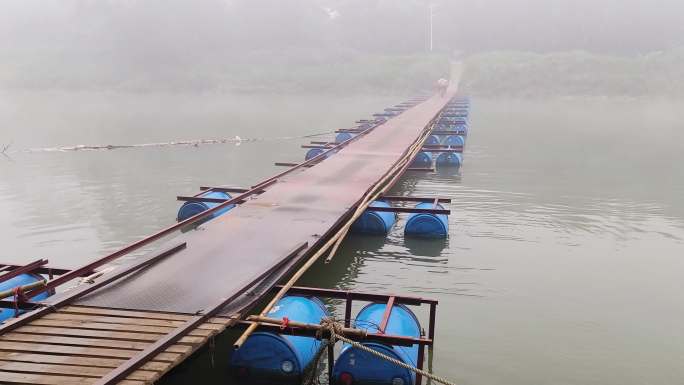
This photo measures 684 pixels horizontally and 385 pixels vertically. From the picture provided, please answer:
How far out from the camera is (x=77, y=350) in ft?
21.1

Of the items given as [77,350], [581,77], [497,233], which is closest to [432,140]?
[497,233]

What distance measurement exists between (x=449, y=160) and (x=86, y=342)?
19285 mm

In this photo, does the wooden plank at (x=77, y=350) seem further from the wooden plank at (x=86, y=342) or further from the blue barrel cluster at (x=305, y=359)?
the blue barrel cluster at (x=305, y=359)

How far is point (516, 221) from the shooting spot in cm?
1622

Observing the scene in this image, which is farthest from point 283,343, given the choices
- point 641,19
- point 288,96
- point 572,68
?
point 641,19

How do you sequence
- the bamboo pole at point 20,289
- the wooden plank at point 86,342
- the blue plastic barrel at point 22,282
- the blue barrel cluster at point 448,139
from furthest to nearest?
the blue barrel cluster at point 448,139 < the blue plastic barrel at point 22,282 < the bamboo pole at point 20,289 < the wooden plank at point 86,342

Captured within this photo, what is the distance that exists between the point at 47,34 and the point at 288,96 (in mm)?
63504

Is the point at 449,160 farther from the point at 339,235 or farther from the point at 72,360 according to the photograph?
the point at 72,360

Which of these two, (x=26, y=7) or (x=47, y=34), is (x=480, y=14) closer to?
(x=47, y=34)

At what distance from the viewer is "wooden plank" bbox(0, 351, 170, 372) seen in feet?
20.0

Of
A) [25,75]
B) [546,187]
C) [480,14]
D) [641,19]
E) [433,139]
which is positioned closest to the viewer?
[546,187]

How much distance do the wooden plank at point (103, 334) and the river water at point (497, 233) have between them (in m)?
1.40

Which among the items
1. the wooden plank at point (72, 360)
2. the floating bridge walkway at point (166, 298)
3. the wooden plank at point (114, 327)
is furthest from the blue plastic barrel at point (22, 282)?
the wooden plank at point (72, 360)

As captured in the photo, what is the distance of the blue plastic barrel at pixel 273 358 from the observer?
24.7 feet
